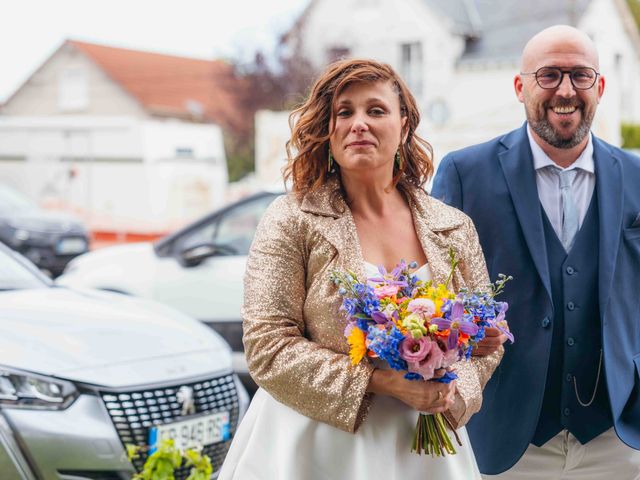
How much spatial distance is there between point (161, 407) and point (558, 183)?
7.30 ft

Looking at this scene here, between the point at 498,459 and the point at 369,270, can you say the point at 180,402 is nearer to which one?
the point at 498,459

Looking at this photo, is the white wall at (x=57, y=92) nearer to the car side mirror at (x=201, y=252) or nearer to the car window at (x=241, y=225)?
the car window at (x=241, y=225)

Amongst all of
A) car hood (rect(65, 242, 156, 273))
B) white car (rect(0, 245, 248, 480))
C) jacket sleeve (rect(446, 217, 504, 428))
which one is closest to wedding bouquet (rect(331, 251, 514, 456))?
jacket sleeve (rect(446, 217, 504, 428))

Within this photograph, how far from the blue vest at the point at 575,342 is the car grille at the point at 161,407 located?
1884 mm

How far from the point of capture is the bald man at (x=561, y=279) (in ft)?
11.3

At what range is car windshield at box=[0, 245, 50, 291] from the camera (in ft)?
18.3

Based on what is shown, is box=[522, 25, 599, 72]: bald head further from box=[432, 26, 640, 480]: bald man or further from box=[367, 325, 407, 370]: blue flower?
box=[367, 325, 407, 370]: blue flower

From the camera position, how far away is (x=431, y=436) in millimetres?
2789

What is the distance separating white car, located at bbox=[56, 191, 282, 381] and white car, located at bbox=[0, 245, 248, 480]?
6.69ft

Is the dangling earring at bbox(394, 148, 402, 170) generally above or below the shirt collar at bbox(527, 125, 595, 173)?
above

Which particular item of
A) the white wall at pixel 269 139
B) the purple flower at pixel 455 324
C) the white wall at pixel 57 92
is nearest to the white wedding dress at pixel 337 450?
the purple flower at pixel 455 324

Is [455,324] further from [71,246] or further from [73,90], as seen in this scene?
[73,90]

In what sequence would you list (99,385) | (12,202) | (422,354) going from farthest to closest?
(12,202)
(99,385)
(422,354)

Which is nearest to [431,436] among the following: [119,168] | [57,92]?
[119,168]
